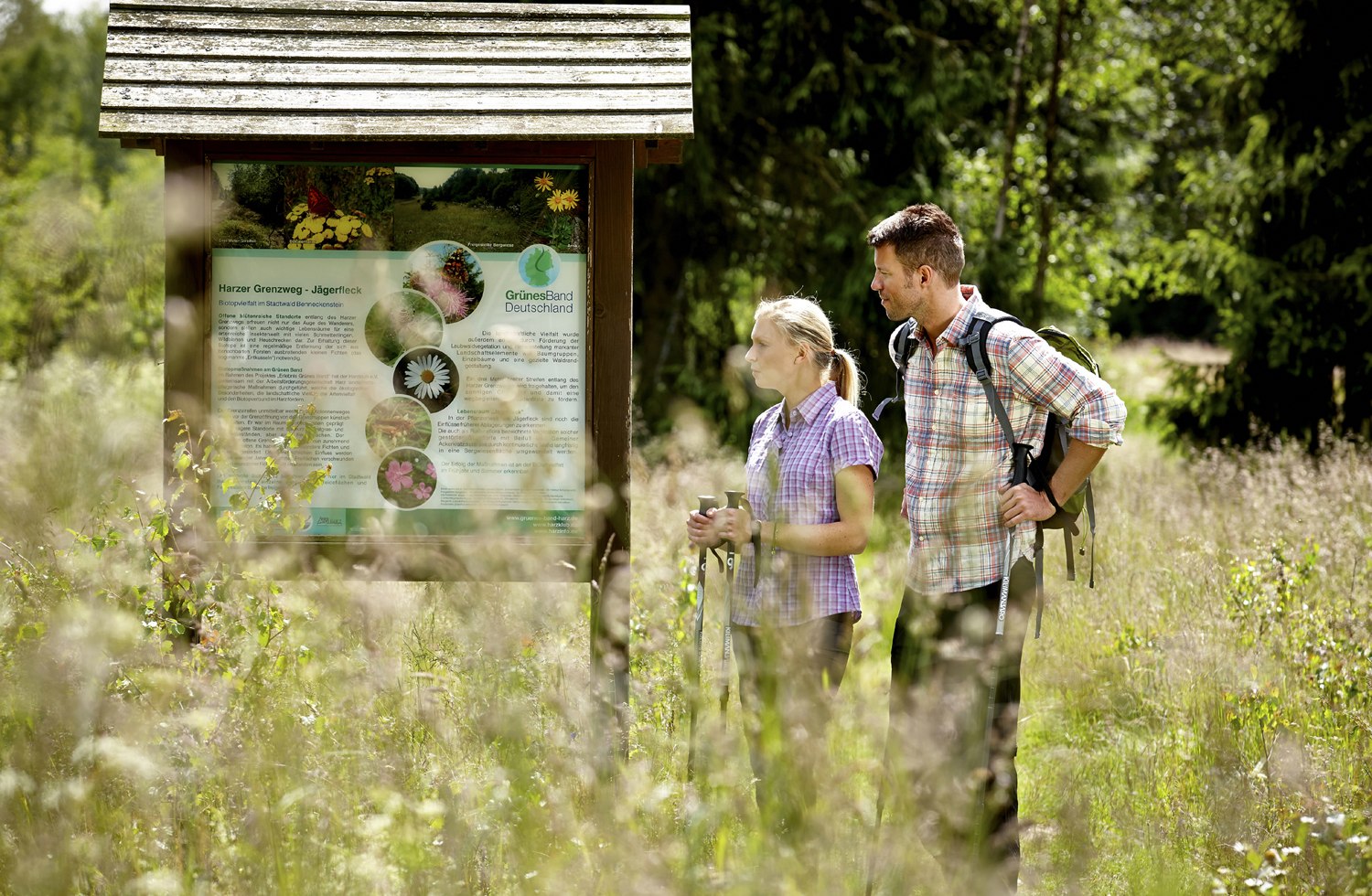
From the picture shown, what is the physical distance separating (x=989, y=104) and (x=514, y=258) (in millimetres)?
11977

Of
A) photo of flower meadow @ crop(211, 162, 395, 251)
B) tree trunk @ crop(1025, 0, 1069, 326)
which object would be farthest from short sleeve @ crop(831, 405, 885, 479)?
tree trunk @ crop(1025, 0, 1069, 326)

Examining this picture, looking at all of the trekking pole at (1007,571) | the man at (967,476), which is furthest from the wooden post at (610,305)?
the trekking pole at (1007,571)

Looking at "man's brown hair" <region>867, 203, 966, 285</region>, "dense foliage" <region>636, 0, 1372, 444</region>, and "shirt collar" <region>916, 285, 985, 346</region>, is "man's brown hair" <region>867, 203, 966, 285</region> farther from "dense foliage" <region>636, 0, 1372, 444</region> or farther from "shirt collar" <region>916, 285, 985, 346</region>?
"dense foliage" <region>636, 0, 1372, 444</region>

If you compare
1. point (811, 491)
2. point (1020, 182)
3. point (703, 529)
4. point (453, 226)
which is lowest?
point (703, 529)

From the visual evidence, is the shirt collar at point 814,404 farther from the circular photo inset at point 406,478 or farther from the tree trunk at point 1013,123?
the tree trunk at point 1013,123

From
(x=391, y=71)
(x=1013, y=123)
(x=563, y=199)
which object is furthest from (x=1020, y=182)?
(x=391, y=71)

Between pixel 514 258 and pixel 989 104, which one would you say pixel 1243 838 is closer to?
pixel 514 258

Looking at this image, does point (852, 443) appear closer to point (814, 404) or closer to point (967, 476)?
point (814, 404)

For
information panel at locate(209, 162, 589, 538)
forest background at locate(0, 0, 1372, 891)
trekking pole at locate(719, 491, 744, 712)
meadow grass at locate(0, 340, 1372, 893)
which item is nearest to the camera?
meadow grass at locate(0, 340, 1372, 893)

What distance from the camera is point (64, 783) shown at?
114 inches

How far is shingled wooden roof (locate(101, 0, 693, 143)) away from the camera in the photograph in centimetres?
419

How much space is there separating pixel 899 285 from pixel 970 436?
0.49 metres

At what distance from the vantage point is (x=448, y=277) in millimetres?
4320

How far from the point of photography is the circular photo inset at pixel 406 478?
432cm
